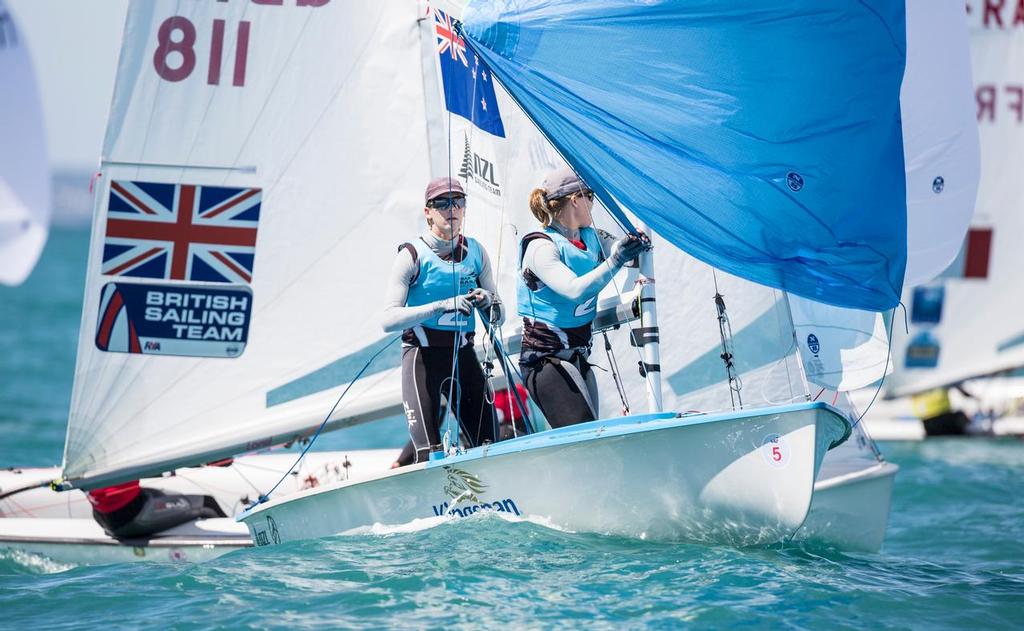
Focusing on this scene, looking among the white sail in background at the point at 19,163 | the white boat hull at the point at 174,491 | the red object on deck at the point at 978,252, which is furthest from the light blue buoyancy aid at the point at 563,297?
the red object on deck at the point at 978,252

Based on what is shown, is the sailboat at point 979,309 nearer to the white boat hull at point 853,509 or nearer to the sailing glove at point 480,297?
the white boat hull at point 853,509

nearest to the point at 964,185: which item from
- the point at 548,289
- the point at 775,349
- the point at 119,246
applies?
the point at 775,349

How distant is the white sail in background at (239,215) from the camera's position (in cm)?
651

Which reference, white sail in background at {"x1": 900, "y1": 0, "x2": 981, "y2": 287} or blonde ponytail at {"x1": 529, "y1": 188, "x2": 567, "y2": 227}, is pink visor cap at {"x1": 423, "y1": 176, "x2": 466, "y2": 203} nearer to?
blonde ponytail at {"x1": 529, "y1": 188, "x2": 567, "y2": 227}

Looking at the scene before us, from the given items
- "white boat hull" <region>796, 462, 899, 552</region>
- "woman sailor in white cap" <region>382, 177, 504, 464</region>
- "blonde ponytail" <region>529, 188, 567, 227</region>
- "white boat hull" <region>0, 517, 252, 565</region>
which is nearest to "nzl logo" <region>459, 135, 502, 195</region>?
"woman sailor in white cap" <region>382, 177, 504, 464</region>

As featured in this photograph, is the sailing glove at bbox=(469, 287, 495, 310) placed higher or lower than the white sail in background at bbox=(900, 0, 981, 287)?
lower

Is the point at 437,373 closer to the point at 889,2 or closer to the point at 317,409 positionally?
the point at 317,409

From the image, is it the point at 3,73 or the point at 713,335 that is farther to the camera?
the point at 713,335

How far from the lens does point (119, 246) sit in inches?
259

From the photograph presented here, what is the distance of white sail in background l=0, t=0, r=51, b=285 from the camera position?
3791 mm

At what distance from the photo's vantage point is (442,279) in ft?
18.6

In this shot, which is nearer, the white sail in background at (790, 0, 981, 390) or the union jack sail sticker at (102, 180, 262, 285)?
the white sail in background at (790, 0, 981, 390)

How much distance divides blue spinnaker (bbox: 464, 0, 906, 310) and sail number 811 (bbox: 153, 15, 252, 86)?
171 cm

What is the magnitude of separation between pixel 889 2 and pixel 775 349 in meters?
1.73
